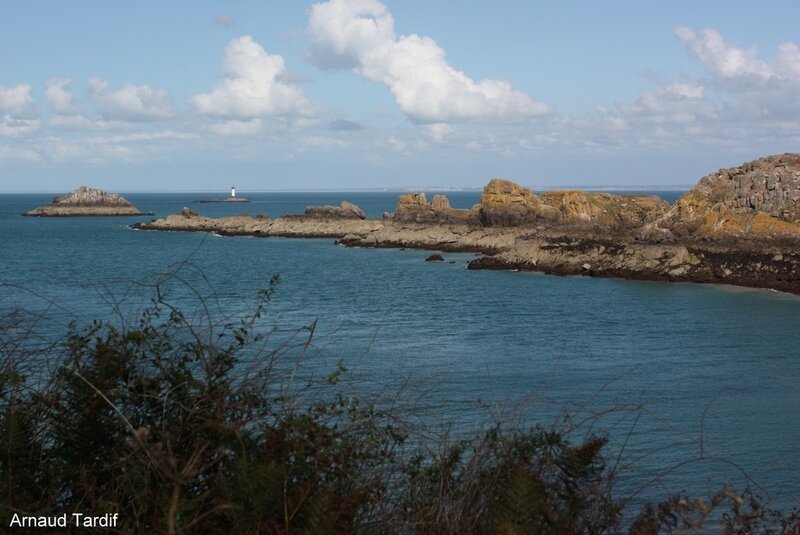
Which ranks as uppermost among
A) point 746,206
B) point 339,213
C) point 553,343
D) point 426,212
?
point 746,206

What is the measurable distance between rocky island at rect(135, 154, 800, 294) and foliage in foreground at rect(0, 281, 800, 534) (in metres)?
38.3

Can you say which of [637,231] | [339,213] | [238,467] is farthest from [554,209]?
[238,467]

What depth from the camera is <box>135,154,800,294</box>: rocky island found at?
149 feet

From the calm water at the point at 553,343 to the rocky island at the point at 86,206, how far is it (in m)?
87.0

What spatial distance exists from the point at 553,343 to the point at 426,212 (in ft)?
181

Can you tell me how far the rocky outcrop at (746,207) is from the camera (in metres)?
48.2

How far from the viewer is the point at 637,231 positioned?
178ft

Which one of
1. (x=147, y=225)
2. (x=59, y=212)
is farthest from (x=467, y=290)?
(x=59, y=212)

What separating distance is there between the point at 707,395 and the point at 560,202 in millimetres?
58641

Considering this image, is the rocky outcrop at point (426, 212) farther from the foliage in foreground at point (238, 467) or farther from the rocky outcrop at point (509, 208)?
the foliage in foreground at point (238, 467)

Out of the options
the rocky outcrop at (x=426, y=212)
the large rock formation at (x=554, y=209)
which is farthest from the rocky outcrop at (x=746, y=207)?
the rocky outcrop at (x=426, y=212)

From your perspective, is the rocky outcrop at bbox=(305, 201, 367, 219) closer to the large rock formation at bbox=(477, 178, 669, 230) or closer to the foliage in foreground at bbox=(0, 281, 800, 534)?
the large rock formation at bbox=(477, 178, 669, 230)

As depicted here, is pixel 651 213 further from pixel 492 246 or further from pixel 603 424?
pixel 603 424

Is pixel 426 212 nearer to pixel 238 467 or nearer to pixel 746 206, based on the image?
pixel 746 206
